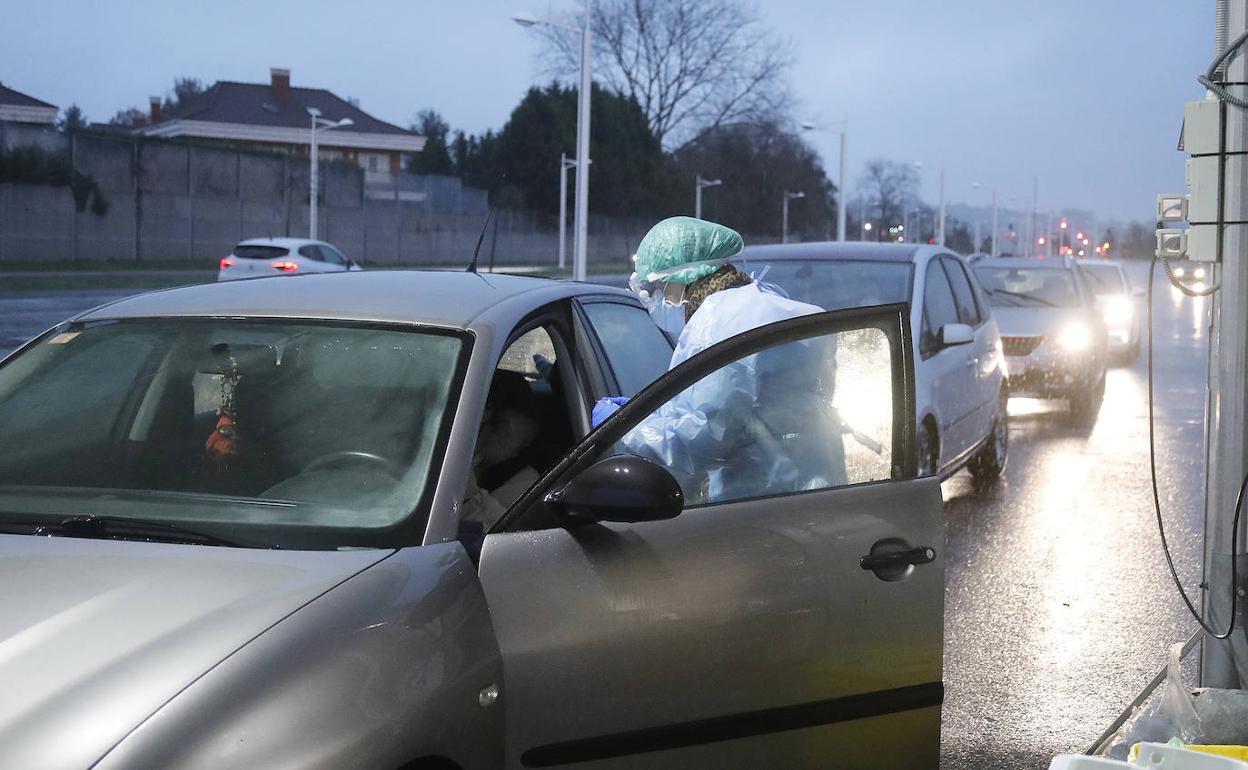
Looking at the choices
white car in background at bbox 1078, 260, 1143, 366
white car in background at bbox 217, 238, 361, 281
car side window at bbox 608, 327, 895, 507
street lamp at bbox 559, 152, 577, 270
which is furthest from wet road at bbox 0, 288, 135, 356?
street lamp at bbox 559, 152, 577, 270

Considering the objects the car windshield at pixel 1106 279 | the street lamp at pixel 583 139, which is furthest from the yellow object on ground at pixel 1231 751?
the street lamp at pixel 583 139

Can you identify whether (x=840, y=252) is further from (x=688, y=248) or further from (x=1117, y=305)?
(x=1117, y=305)

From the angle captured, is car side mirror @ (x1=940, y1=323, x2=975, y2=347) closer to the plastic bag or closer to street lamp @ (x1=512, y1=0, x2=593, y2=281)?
the plastic bag

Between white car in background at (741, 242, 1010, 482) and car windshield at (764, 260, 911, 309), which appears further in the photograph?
car windshield at (764, 260, 911, 309)

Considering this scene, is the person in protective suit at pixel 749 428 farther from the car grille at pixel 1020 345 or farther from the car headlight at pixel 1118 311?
the car headlight at pixel 1118 311

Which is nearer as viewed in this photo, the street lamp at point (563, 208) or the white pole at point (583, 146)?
the white pole at point (583, 146)

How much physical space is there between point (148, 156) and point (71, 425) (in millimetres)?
50885

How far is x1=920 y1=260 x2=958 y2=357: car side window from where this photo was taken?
8867 mm

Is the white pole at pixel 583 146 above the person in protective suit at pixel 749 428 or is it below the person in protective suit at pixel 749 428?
above

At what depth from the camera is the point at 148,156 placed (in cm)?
5141

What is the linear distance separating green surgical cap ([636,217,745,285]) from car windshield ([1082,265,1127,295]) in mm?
19026

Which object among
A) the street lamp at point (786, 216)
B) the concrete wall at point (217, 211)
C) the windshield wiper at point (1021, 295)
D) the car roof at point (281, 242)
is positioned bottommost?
the windshield wiper at point (1021, 295)

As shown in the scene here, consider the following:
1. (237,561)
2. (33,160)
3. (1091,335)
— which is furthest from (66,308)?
(237,561)

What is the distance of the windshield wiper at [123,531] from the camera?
2947mm
